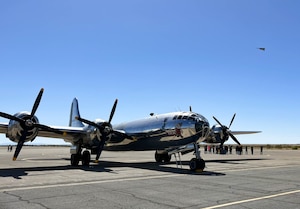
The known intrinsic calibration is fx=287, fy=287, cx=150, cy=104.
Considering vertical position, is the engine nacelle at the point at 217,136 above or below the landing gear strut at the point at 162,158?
above

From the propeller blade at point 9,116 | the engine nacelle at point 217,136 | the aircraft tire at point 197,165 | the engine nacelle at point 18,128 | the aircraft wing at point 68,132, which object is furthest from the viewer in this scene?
the engine nacelle at point 217,136

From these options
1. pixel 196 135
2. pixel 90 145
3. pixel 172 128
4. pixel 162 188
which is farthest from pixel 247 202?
pixel 90 145

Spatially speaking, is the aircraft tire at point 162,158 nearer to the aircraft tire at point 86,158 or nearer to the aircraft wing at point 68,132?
the aircraft tire at point 86,158

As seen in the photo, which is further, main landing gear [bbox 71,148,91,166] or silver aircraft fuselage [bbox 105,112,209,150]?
main landing gear [bbox 71,148,91,166]

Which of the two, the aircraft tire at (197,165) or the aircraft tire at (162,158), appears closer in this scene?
the aircraft tire at (197,165)

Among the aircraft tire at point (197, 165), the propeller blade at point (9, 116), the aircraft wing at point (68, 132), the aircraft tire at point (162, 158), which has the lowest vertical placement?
the aircraft tire at point (162, 158)

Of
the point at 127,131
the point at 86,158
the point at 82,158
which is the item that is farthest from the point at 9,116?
the point at 127,131

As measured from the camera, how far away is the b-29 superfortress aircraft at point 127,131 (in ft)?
66.2

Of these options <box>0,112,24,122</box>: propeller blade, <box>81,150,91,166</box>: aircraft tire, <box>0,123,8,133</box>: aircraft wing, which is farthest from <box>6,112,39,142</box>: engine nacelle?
<box>81,150,91,166</box>: aircraft tire

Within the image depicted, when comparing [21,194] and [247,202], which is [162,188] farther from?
[21,194]

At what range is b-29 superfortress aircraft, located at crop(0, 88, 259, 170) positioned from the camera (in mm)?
20186

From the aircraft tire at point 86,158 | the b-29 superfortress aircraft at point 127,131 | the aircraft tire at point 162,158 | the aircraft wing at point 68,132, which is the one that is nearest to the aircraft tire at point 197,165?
the b-29 superfortress aircraft at point 127,131

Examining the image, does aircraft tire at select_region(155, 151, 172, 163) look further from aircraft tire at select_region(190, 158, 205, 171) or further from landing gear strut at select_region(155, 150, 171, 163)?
aircraft tire at select_region(190, 158, 205, 171)

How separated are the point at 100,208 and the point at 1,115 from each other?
1312cm
